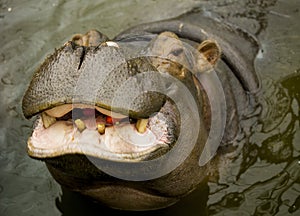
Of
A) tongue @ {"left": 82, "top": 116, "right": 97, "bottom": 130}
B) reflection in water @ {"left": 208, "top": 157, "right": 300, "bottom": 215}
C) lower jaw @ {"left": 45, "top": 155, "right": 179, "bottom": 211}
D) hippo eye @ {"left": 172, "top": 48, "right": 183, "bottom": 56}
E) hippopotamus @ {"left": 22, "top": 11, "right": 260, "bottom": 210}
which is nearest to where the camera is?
hippopotamus @ {"left": 22, "top": 11, "right": 260, "bottom": 210}

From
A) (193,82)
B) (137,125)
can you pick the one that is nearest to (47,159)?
(137,125)

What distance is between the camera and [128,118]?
3021mm

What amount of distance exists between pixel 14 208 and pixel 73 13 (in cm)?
277

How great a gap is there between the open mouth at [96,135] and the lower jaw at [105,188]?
0.15 m

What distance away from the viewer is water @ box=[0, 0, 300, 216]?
441cm

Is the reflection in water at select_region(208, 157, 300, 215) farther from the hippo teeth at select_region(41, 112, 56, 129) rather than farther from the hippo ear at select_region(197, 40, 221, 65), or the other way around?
the hippo teeth at select_region(41, 112, 56, 129)

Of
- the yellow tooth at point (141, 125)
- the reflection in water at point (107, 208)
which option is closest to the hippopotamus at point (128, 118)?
the yellow tooth at point (141, 125)

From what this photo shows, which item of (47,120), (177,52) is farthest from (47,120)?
(177,52)

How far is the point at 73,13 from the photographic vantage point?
256 inches

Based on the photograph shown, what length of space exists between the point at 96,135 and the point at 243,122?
7.33 feet

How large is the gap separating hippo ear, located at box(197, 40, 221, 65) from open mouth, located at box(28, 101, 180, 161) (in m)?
1.25

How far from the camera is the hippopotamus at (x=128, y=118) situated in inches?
112

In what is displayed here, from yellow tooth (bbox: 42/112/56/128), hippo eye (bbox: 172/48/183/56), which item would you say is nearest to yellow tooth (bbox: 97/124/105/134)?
yellow tooth (bbox: 42/112/56/128)

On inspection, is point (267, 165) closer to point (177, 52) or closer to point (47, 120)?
point (177, 52)
